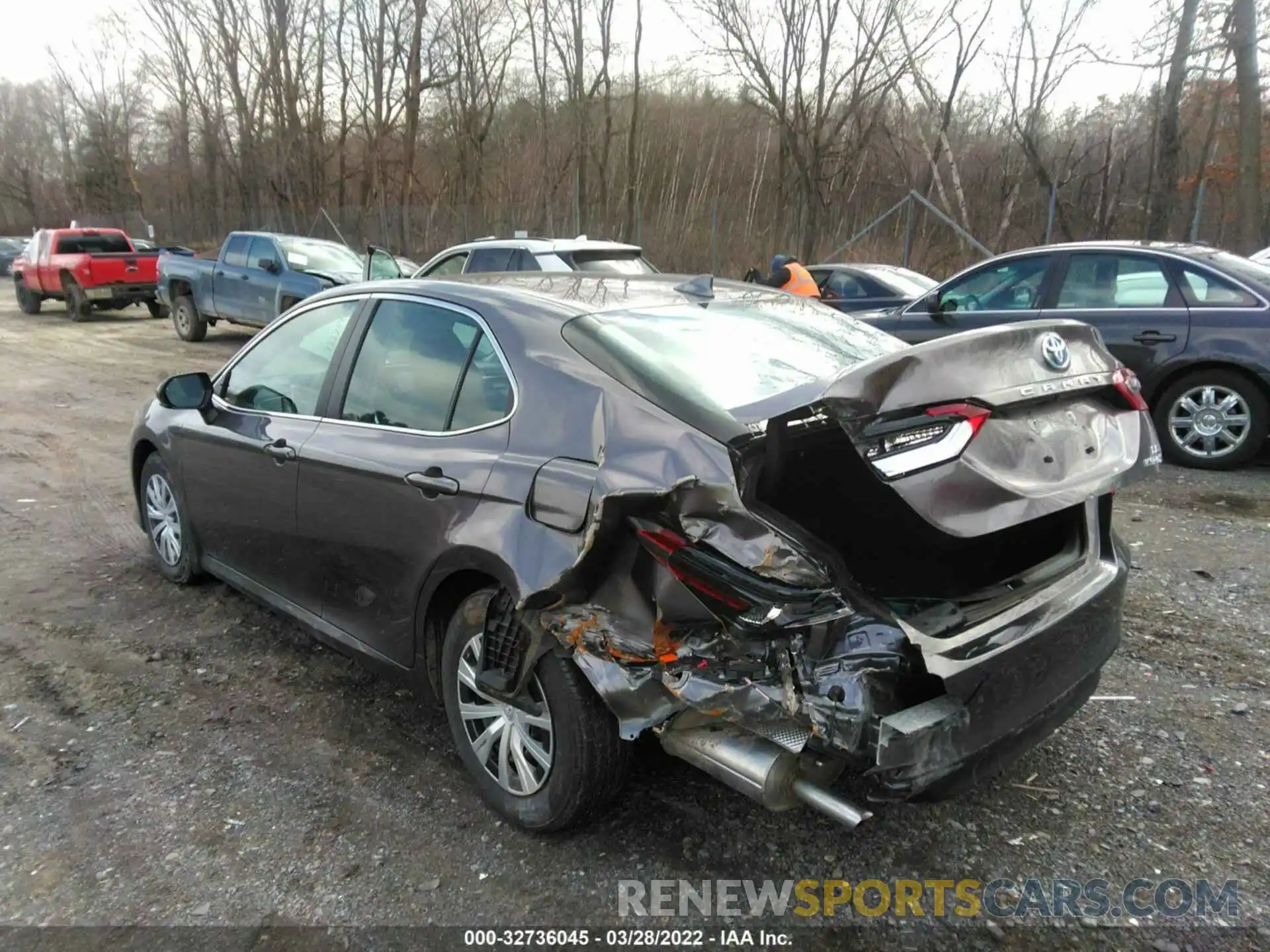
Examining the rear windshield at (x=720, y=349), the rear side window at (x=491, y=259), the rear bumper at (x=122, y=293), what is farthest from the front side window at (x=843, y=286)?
the rear bumper at (x=122, y=293)

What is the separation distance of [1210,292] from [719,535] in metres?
6.45

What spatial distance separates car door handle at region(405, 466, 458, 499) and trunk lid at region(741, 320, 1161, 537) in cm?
114

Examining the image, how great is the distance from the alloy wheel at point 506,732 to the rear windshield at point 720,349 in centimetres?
95

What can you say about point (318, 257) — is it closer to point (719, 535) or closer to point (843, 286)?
point (843, 286)

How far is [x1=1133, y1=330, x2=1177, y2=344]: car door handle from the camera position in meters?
6.91

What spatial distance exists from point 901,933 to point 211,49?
129 ft

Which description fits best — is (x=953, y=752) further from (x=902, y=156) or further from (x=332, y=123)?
(x=332, y=123)

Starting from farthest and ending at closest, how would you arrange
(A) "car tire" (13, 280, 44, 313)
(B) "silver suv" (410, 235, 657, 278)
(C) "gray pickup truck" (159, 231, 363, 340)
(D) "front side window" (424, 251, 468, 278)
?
1. (A) "car tire" (13, 280, 44, 313)
2. (C) "gray pickup truck" (159, 231, 363, 340)
3. (D) "front side window" (424, 251, 468, 278)
4. (B) "silver suv" (410, 235, 657, 278)

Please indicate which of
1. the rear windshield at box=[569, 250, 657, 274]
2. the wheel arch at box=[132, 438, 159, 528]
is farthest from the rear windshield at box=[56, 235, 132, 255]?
the wheel arch at box=[132, 438, 159, 528]

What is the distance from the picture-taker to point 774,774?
2.23 metres

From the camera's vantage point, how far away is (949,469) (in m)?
2.15

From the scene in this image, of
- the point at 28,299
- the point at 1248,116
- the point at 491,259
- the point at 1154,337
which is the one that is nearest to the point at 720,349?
the point at 1154,337

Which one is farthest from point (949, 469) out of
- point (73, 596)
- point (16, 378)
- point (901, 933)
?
point (16, 378)

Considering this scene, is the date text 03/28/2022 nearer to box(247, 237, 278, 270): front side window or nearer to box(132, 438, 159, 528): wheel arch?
box(132, 438, 159, 528): wheel arch
